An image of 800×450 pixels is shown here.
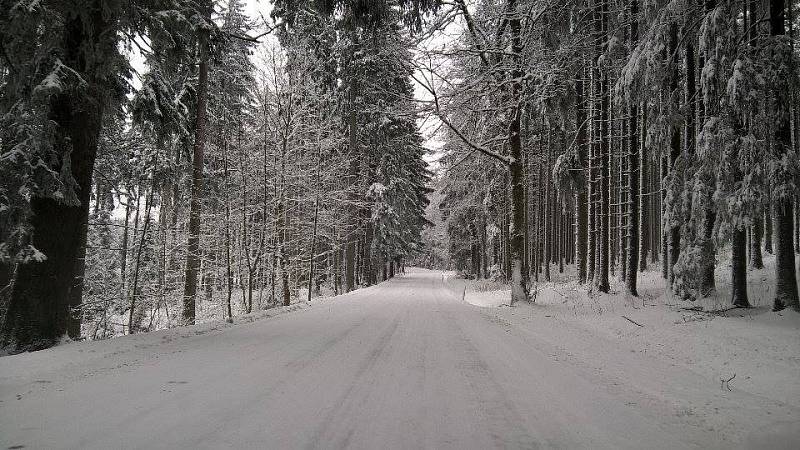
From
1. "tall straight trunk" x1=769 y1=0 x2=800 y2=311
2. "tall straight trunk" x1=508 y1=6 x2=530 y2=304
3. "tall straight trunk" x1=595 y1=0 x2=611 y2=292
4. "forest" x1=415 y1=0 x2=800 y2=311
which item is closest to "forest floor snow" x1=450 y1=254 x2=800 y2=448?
"tall straight trunk" x1=769 y1=0 x2=800 y2=311

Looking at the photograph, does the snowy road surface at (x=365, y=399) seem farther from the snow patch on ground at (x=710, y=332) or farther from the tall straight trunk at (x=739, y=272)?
the tall straight trunk at (x=739, y=272)

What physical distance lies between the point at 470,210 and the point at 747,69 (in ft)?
76.5

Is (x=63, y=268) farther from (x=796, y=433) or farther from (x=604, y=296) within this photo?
(x=604, y=296)

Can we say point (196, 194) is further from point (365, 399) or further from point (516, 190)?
point (365, 399)

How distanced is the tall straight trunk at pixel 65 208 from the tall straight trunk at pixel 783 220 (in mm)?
11612

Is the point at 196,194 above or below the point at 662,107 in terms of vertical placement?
below

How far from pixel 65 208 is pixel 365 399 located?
5902 millimetres

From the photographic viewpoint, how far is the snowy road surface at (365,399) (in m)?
2.98

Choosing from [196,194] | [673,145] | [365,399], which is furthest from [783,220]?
[196,194]

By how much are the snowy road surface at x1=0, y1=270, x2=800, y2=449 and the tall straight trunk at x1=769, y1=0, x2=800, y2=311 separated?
4125 millimetres

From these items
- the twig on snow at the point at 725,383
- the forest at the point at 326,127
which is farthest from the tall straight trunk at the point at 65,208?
the twig on snow at the point at 725,383

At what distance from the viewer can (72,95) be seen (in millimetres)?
6168

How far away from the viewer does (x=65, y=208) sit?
6.38 metres

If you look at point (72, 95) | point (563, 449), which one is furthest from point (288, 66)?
point (563, 449)
